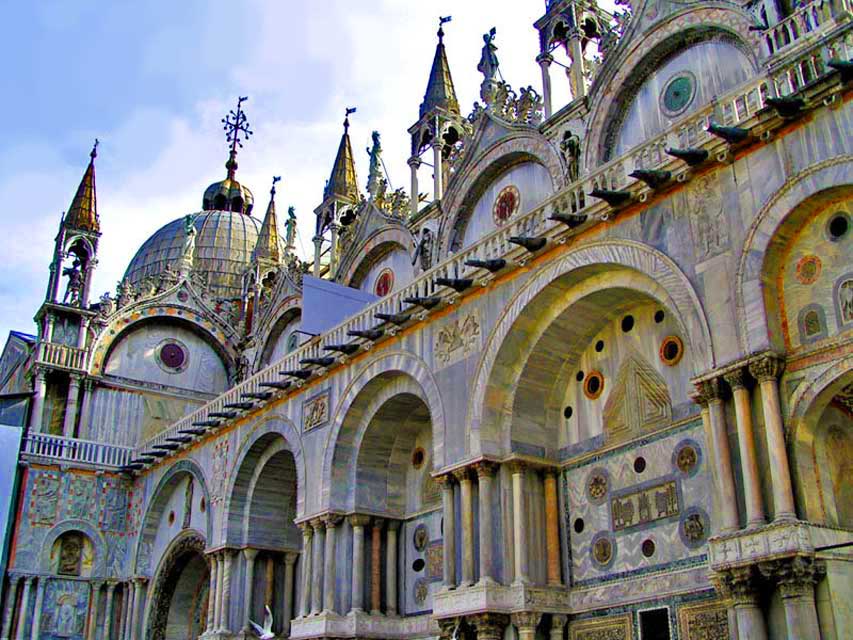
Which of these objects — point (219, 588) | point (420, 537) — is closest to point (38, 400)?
point (219, 588)

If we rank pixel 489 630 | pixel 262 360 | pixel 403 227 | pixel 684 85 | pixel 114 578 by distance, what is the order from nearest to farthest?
pixel 489 630, pixel 684 85, pixel 403 227, pixel 114 578, pixel 262 360

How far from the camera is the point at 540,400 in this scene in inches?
618

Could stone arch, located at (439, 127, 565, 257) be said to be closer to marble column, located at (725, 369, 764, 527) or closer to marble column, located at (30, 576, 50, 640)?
marble column, located at (725, 369, 764, 527)

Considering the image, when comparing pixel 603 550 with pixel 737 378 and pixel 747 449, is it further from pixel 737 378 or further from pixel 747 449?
pixel 737 378

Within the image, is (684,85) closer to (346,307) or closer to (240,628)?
(346,307)

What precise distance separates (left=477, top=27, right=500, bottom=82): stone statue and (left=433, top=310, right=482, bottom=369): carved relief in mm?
7853

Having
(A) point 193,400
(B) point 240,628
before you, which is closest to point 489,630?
(B) point 240,628

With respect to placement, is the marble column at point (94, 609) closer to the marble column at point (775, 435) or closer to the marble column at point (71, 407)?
the marble column at point (71, 407)

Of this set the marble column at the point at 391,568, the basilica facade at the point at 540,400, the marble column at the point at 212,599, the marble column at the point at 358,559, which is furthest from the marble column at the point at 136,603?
the marble column at the point at 391,568

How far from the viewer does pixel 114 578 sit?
87.3 feet

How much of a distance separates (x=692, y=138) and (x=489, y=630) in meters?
7.40

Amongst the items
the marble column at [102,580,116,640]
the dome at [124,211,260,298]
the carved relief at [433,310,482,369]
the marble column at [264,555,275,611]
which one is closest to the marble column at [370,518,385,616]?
the carved relief at [433,310,482,369]

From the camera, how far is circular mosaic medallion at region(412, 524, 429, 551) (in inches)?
714

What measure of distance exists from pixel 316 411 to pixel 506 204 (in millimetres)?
5876
